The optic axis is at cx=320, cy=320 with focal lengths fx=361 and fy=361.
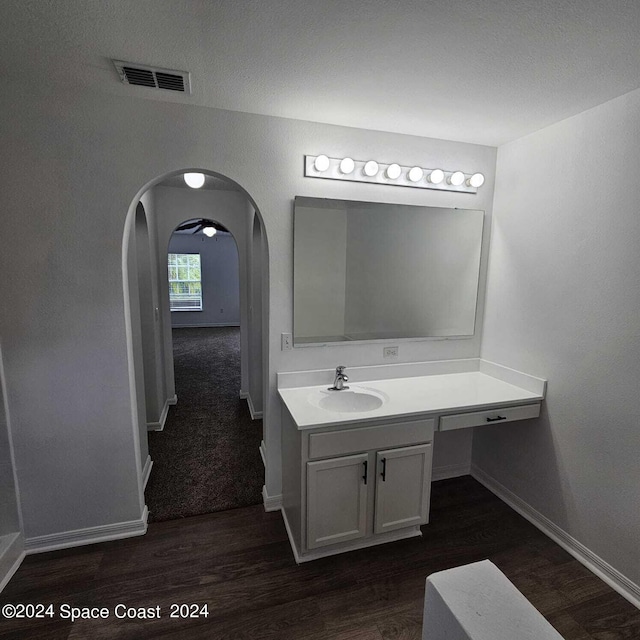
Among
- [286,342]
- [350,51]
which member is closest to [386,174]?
[350,51]

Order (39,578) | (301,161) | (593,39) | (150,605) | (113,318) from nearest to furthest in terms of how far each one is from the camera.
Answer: (593,39) < (150,605) < (39,578) < (113,318) < (301,161)

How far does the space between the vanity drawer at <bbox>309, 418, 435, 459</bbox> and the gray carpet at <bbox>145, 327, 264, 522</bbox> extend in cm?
94

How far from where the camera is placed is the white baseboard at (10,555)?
5.85ft

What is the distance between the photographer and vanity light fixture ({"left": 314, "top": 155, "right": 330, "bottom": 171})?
82.9 inches

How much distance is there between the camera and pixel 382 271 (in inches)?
95.1

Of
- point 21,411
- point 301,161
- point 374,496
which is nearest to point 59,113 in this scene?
point 301,161

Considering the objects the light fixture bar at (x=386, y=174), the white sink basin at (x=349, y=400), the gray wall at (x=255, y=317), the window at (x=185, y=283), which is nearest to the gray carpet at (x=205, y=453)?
the gray wall at (x=255, y=317)

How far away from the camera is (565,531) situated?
2074 mm

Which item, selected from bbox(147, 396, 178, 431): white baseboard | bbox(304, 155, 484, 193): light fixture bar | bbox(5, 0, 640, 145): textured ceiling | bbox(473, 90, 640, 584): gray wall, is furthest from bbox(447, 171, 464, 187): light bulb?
bbox(147, 396, 178, 431): white baseboard

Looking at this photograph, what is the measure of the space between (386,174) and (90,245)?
1.75 metres

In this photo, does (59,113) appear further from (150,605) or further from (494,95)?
(150,605)

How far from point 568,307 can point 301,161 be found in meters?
1.73

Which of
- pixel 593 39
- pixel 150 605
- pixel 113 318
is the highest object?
pixel 593 39

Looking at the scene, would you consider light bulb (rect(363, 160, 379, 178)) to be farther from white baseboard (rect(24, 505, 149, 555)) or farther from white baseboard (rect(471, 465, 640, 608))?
white baseboard (rect(24, 505, 149, 555))
